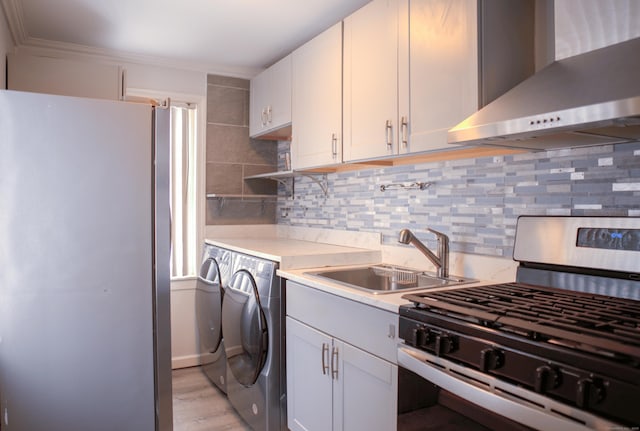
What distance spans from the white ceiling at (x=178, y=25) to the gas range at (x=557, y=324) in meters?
1.66

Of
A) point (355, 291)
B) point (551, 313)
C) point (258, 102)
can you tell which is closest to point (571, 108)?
point (551, 313)

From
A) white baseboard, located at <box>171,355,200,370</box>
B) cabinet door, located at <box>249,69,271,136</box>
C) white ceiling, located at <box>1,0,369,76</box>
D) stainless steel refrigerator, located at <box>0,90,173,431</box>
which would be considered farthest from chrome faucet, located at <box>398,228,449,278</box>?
white baseboard, located at <box>171,355,200,370</box>

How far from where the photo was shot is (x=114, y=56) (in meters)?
3.27

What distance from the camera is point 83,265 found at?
1.79 metres

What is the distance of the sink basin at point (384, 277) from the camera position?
2.09m

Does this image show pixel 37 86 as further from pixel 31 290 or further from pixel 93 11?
pixel 31 290

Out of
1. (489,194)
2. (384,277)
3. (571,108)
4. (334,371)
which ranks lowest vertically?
(334,371)

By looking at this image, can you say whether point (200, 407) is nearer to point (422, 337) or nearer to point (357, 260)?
point (357, 260)

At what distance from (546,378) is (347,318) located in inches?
34.3

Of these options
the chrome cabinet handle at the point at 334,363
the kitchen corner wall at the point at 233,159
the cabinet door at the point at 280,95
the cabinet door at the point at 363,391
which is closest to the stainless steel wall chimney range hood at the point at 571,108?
the cabinet door at the point at 363,391

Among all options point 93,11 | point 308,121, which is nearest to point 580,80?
point 308,121

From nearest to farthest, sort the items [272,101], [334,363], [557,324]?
[557,324] → [334,363] → [272,101]

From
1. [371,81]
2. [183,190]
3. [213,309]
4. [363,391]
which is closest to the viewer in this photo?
[363,391]

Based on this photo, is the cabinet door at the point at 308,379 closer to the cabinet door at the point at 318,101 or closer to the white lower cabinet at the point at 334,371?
the white lower cabinet at the point at 334,371
